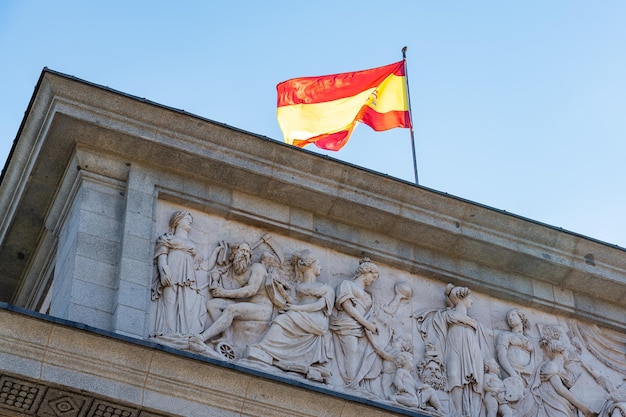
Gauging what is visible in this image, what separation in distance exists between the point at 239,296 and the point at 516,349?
11.4 feet

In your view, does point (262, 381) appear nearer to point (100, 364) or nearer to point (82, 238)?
point (100, 364)

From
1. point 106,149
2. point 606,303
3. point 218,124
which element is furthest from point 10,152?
point 606,303

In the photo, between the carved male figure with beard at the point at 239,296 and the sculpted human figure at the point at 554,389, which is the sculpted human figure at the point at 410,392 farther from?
the carved male figure with beard at the point at 239,296

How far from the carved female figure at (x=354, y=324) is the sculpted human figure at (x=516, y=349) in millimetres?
1640

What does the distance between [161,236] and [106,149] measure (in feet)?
4.00

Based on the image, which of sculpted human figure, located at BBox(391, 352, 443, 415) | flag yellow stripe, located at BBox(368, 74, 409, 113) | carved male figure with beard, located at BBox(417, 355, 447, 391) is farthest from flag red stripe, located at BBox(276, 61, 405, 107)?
sculpted human figure, located at BBox(391, 352, 443, 415)

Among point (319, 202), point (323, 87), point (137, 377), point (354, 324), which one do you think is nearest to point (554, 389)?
point (354, 324)

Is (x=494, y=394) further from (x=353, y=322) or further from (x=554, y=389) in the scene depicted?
(x=353, y=322)

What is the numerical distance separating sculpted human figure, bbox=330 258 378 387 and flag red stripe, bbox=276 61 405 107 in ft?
12.4

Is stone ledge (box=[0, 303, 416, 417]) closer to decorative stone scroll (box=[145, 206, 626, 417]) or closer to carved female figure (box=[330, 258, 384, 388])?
decorative stone scroll (box=[145, 206, 626, 417])

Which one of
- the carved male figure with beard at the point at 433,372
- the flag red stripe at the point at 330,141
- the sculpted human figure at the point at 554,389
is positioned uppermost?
the flag red stripe at the point at 330,141

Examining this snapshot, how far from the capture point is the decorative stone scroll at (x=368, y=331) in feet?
54.1

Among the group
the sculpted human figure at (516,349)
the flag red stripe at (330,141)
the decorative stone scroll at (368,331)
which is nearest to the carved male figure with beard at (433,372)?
the decorative stone scroll at (368,331)

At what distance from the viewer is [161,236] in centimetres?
1691
